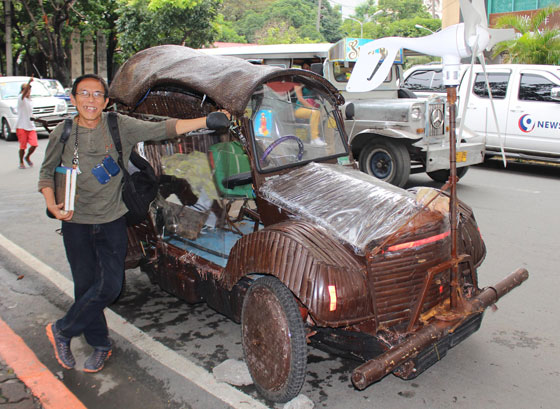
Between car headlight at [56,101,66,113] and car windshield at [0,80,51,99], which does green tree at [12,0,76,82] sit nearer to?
car windshield at [0,80,51,99]

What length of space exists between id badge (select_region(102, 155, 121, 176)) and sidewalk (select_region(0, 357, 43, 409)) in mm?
1465

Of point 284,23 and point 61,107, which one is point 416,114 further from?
point 284,23

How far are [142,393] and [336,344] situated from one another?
1.25 m

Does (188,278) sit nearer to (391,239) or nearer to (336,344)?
(336,344)

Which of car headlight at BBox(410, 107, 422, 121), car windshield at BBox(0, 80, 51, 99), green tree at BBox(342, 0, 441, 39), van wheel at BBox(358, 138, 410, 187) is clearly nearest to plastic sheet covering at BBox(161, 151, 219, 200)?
van wheel at BBox(358, 138, 410, 187)

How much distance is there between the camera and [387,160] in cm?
830

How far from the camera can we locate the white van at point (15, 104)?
15680mm

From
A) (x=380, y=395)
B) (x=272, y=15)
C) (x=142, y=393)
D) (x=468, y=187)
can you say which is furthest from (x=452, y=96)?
(x=272, y=15)

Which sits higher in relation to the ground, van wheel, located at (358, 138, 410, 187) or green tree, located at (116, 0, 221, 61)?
green tree, located at (116, 0, 221, 61)

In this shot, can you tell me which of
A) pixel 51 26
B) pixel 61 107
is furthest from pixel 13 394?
pixel 51 26

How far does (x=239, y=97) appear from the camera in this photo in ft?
11.0

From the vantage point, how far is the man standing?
322cm

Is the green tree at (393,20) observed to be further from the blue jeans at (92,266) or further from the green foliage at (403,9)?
the blue jeans at (92,266)

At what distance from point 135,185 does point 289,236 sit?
4.39 ft
